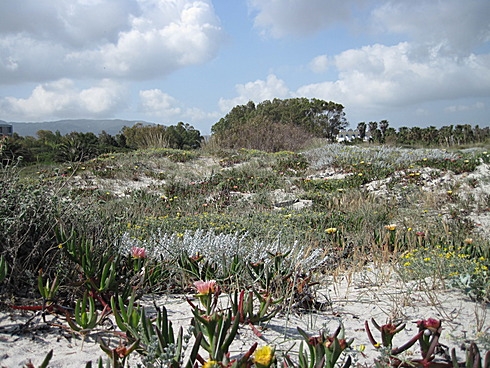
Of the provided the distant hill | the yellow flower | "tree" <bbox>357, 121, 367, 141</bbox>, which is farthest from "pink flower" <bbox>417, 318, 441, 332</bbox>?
"tree" <bbox>357, 121, 367, 141</bbox>

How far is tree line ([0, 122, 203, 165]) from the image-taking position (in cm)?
1391

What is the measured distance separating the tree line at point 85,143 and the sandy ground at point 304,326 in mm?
2959

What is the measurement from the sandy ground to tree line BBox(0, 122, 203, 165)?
2959 millimetres

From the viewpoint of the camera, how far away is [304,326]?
7.52 ft

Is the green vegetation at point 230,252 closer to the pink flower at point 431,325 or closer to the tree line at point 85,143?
the pink flower at point 431,325

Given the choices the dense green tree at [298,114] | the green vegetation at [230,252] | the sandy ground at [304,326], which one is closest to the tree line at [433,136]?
the dense green tree at [298,114]

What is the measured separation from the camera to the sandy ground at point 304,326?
6.44 ft

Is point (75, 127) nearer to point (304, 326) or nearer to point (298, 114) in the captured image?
point (298, 114)

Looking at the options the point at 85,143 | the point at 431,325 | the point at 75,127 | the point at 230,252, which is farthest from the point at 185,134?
the point at 431,325

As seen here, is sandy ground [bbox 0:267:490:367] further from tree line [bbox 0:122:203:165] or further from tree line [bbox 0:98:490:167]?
tree line [bbox 0:98:490:167]

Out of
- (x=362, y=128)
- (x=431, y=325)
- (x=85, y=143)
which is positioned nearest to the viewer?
(x=431, y=325)

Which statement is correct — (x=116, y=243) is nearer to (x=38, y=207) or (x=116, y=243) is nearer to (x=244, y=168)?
(x=38, y=207)

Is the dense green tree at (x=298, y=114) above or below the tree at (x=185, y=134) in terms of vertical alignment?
above

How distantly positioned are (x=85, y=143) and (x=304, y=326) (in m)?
16.5
